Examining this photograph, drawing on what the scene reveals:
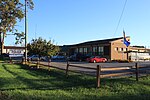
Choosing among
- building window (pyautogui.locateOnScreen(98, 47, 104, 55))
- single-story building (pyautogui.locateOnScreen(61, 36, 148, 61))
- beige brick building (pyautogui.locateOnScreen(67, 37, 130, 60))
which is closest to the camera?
single-story building (pyautogui.locateOnScreen(61, 36, 148, 61))

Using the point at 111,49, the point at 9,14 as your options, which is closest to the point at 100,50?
the point at 111,49

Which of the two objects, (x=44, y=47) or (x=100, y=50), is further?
(x=100, y=50)

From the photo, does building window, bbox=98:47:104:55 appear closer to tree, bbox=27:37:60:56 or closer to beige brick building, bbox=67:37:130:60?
beige brick building, bbox=67:37:130:60

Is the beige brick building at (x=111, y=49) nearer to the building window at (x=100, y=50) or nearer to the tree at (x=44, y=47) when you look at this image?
the building window at (x=100, y=50)

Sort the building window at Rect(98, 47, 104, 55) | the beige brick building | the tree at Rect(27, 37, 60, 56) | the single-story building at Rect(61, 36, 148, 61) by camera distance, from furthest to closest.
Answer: the building window at Rect(98, 47, 104, 55) → the beige brick building → the single-story building at Rect(61, 36, 148, 61) → the tree at Rect(27, 37, 60, 56)

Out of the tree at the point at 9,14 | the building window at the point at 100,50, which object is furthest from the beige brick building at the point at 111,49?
the tree at the point at 9,14

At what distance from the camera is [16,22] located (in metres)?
52.9

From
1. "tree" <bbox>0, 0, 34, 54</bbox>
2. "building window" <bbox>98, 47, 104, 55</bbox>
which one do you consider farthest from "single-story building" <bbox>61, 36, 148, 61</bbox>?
"tree" <bbox>0, 0, 34, 54</bbox>

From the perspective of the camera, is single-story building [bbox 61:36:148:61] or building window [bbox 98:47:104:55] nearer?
single-story building [bbox 61:36:148:61]

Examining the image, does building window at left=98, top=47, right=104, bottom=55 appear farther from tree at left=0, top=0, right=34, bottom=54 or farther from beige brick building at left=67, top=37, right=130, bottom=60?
tree at left=0, top=0, right=34, bottom=54

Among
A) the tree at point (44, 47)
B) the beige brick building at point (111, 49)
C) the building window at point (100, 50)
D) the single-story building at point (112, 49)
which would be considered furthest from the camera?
the building window at point (100, 50)

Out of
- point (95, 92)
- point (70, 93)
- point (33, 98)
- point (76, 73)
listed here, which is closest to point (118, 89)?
point (95, 92)

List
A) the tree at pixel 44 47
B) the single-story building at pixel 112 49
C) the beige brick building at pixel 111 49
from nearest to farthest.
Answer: the tree at pixel 44 47 → the single-story building at pixel 112 49 → the beige brick building at pixel 111 49

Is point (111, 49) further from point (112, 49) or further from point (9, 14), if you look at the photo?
point (9, 14)
